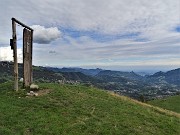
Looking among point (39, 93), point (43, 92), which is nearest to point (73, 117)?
point (39, 93)

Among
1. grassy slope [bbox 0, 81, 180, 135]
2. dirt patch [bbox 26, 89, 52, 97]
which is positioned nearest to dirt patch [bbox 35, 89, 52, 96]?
dirt patch [bbox 26, 89, 52, 97]

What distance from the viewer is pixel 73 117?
85.8 feet

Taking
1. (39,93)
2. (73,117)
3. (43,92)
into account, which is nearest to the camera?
(73,117)

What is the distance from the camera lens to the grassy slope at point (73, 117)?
75.7 feet

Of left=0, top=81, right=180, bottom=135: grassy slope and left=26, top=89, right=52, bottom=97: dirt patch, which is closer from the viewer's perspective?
left=0, top=81, right=180, bottom=135: grassy slope

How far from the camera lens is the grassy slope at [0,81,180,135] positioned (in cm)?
2306

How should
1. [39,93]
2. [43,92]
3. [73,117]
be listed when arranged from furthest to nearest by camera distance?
[43,92], [39,93], [73,117]

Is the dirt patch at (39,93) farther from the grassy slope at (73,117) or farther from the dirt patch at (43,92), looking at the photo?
the grassy slope at (73,117)

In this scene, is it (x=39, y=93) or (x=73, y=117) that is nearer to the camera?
(x=73, y=117)

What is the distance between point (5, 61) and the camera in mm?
37438

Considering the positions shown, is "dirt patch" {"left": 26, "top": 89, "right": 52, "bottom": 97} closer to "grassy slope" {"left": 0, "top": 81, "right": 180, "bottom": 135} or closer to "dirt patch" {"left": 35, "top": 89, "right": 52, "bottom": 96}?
"dirt patch" {"left": 35, "top": 89, "right": 52, "bottom": 96}

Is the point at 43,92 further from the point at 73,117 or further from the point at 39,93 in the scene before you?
the point at 73,117

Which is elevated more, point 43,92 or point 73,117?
point 43,92

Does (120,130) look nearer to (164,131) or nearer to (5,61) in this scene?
(164,131)
